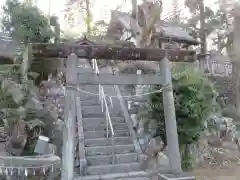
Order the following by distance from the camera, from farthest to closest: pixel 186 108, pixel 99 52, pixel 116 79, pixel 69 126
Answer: pixel 186 108, pixel 116 79, pixel 99 52, pixel 69 126

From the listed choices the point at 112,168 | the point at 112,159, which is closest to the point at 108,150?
the point at 112,159

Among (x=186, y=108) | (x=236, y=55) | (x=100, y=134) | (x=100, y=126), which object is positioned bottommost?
(x=100, y=134)

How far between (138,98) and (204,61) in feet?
28.9

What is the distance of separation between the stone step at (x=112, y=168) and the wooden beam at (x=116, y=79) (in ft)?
7.62

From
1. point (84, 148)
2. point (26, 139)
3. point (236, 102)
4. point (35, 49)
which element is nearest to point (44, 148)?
point (26, 139)

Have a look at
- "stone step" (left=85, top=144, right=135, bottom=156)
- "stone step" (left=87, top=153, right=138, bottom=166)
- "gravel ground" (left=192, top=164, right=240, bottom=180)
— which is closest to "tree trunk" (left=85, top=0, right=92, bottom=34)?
"stone step" (left=85, top=144, right=135, bottom=156)

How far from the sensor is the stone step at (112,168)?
7.18 metres

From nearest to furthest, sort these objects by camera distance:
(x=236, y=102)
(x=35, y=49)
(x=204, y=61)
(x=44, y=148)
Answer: (x=35, y=49) → (x=44, y=148) → (x=236, y=102) → (x=204, y=61)

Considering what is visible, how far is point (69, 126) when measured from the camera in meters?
6.33

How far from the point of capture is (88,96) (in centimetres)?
986

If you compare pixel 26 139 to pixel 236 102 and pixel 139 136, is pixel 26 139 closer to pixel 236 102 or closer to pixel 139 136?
pixel 139 136

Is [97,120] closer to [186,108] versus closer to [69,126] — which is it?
[69,126]

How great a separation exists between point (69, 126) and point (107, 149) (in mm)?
1876

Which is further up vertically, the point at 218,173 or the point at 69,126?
the point at 69,126
